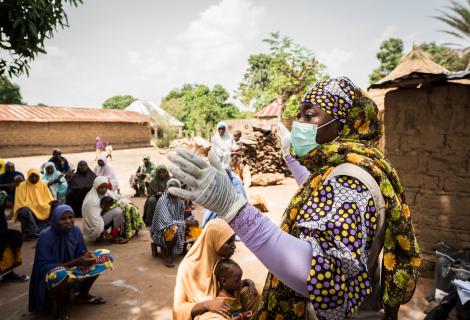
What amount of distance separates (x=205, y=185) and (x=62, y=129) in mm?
23444

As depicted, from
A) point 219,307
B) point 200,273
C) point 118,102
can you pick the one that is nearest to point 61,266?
point 200,273

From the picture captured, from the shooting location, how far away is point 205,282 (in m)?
2.66

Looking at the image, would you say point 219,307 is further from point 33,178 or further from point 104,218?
point 33,178

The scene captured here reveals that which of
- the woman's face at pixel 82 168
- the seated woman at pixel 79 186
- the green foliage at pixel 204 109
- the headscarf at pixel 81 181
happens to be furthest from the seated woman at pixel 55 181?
the green foliage at pixel 204 109

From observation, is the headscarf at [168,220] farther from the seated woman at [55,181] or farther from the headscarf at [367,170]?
the seated woman at [55,181]

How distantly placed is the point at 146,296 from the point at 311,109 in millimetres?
3477

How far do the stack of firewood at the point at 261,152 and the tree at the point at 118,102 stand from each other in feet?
179

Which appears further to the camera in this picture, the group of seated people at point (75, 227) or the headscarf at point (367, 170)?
the group of seated people at point (75, 227)

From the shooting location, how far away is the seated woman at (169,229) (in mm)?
4754

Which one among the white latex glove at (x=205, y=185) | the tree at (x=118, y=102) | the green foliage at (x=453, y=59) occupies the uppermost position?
the tree at (x=118, y=102)

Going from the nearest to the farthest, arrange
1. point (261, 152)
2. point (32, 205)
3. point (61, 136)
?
point (32, 205) < point (261, 152) < point (61, 136)

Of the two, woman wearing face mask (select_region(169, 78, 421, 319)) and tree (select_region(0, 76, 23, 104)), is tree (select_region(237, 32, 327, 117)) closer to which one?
woman wearing face mask (select_region(169, 78, 421, 319))

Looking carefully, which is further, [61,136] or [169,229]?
[61,136]

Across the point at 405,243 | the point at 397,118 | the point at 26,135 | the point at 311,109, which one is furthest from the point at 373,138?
the point at 26,135
